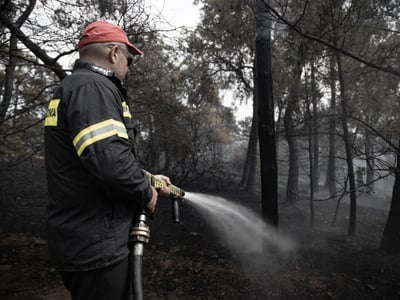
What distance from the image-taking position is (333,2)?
4.94m

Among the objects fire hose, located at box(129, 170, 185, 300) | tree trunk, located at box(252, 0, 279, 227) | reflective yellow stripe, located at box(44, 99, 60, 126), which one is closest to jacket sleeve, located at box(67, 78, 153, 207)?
reflective yellow stripe, located at box(44, 99, 60, 126)

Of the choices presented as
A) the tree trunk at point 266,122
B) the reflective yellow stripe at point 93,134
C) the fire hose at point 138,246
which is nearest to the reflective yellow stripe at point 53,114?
the reflective yellow stripe at point 93,134

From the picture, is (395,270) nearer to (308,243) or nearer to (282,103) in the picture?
(308,243)

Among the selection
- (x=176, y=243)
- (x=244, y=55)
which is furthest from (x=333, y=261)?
(x=244, y=55)

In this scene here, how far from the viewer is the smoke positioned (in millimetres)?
5887

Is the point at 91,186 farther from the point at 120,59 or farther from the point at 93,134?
the point at 120,59

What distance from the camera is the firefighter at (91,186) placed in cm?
161

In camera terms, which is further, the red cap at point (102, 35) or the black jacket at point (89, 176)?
the red cap at point (102, 35)

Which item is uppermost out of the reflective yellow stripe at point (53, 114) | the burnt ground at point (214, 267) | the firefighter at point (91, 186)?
the reflective yellow stripe at point (53, 114)

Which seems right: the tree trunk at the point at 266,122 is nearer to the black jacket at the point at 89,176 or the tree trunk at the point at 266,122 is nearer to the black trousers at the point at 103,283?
the black jacket at the point at 89,176

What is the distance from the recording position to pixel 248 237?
270 inches

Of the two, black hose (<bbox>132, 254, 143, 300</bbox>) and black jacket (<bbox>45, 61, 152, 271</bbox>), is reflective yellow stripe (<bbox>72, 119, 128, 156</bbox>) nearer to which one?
black jacket (<bbox>45, 61, 152, 271</bbox>)

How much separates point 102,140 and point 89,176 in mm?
247

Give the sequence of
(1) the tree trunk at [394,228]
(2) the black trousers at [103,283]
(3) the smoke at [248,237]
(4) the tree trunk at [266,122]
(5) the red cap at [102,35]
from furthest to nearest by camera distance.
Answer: (1) the tree trunk at [394,228] < (3) the smoke at [248,237] < (4) the tree trunk at [266,122] < (5) the red cap at [102,35] < (2) the black trousers at [103,283]
